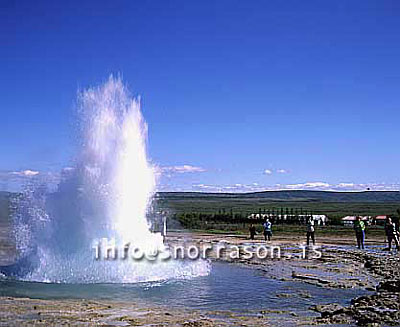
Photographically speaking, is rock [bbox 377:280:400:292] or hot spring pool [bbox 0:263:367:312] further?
rock [bbox 377:280:400:292]

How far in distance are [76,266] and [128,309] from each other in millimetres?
4883

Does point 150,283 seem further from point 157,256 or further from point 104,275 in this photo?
point 157,256

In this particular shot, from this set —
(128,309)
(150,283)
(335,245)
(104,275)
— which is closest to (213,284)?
(150,283)

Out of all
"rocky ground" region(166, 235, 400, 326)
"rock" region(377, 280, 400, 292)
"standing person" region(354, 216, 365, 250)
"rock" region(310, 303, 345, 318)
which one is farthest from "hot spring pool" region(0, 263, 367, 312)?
"standing person" region(354, 216, 365, 250)

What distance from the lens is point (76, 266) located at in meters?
15.8

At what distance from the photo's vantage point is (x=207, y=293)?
1349cm

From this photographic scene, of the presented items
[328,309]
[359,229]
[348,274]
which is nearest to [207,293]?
[328,309]

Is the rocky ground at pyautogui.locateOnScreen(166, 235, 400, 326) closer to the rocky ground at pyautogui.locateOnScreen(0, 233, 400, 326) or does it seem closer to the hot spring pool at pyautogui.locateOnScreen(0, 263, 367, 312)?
the rocky ground at pyautogui.locateOnScreen(0, 233, 400, 326)

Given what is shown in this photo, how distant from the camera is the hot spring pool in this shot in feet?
40.0

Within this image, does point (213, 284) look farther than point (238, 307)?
Yes

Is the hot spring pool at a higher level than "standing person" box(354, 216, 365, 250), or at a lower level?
lower

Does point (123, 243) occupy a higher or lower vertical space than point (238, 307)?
higher

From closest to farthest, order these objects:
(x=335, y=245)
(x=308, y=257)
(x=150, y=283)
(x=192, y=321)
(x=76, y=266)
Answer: (x=192, y=321) → (x=150, y=283) → (x=76, y=266) → (x=308, y=257) → (x=335, y=245)

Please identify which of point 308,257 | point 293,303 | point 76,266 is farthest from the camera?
point 308,257
